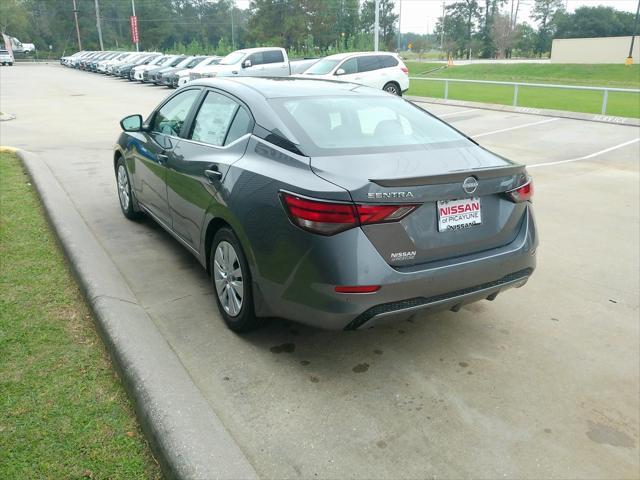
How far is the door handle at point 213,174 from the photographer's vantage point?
371 centimetres

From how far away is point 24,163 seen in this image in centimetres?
858

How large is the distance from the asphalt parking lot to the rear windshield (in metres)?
1.24

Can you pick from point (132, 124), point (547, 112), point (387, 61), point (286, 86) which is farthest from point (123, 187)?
point (387, 61)

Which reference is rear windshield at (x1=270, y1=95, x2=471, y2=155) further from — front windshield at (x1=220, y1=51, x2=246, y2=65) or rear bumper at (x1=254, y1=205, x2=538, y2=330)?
front windshield at (x1=220, y1=51, x2=246, y2=65)

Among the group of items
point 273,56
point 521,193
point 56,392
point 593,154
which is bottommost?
point 593,154

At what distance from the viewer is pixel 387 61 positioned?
18578mm

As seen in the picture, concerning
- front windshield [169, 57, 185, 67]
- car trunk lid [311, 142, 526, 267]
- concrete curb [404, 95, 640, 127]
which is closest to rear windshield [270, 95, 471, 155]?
car trunk lid [311, 142, 526, 267]

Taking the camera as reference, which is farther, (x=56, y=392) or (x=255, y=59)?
(x=255, y=59)

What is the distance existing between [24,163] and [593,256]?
25.5ft

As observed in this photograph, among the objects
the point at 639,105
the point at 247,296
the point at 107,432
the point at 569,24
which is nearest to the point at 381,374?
the point at 247,296

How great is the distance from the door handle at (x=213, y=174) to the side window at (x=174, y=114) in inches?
40.0

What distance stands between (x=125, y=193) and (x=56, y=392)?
3.46 metres

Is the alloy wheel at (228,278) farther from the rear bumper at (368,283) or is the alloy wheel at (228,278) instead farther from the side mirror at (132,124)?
the side mirror at (132,124)

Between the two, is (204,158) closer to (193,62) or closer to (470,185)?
(470,185)
